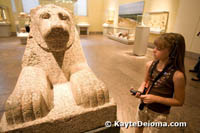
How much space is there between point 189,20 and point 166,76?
539cm

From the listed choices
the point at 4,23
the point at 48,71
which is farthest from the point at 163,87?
the point at 4,23

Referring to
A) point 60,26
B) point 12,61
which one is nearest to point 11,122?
point 60,26

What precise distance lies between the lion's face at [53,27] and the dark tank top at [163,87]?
93 cm

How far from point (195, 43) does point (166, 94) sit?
521 cm

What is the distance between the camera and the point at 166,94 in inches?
41.6

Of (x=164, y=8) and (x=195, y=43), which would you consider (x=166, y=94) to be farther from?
(x=164, y=8)

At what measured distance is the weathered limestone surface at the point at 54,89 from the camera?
915mm

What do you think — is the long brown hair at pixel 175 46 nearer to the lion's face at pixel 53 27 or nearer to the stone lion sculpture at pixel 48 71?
the stone lion sculpture at pixel 48 71

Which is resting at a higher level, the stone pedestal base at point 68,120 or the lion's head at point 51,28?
the lion's head at point 51,28

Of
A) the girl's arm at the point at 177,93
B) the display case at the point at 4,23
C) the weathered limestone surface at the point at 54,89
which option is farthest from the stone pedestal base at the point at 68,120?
the display case at the point at 4,23

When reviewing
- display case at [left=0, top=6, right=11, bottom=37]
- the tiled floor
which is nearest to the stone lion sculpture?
the tiled floor

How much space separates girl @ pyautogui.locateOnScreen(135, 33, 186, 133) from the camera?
0.92 meters

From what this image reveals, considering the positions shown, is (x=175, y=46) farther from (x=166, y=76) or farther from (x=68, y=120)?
(x=68, y=120)

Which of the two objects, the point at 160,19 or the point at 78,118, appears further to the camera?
the point at 160,19
